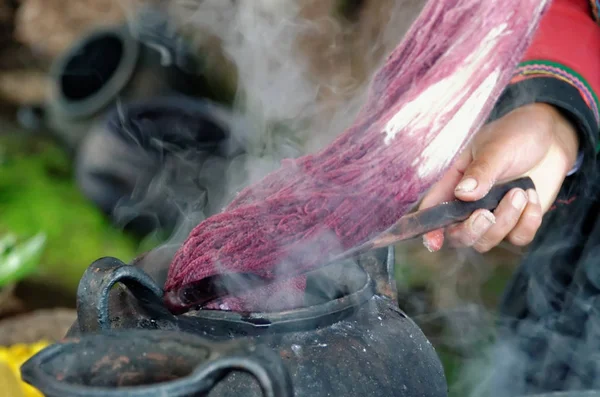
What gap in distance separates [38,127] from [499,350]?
302cm

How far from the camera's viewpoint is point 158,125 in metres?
2.73

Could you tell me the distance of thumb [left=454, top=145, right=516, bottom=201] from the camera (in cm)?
142

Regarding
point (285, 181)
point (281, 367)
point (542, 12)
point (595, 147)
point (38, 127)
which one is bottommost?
point (38, 127)

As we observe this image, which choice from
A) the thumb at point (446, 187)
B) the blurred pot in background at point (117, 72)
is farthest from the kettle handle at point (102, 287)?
the blurred pot in background at point (117, 72)

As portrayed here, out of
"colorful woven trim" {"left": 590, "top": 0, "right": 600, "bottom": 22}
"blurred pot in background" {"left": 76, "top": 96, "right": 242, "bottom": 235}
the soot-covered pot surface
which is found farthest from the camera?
"blurred pot in background" {"left": 76, "top": 96, "right": 242, "bottom": 235}

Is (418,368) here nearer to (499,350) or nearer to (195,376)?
(195,376)

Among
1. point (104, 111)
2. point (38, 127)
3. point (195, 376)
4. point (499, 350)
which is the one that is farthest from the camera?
point (38, 127)

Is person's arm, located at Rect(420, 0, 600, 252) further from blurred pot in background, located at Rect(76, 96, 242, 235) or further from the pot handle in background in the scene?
the pot handle in background

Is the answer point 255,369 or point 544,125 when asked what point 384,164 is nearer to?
point 255,369

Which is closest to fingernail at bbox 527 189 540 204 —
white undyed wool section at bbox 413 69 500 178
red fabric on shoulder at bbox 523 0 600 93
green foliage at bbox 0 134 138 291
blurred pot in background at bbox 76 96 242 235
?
red fabric on shoulder at bbox 523 0 600 93

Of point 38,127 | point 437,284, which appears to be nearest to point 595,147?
point 437,284

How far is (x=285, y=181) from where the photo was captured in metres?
1.23

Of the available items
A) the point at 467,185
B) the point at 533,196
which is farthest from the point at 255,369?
the point at 533,196

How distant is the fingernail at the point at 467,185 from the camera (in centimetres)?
142
